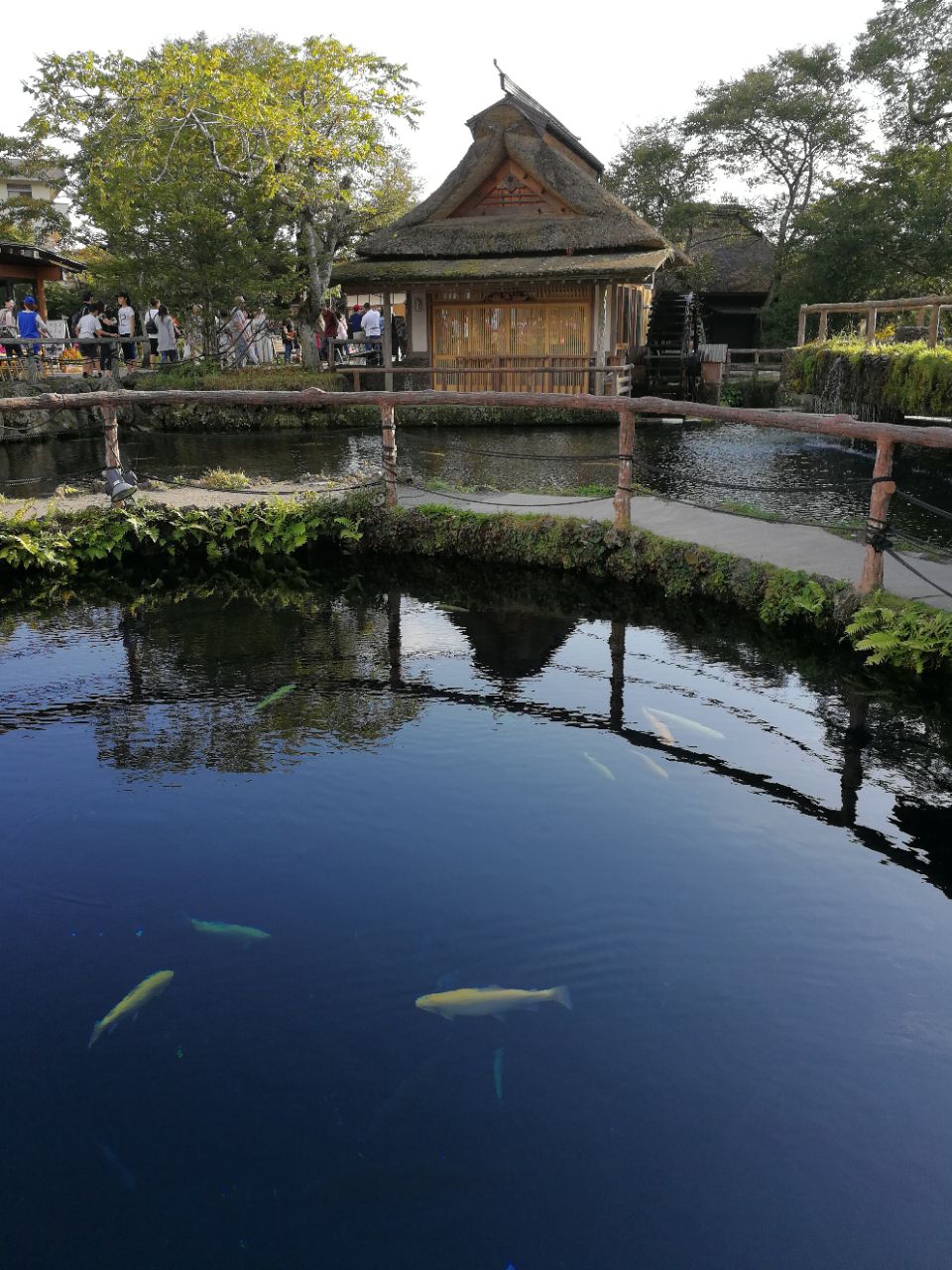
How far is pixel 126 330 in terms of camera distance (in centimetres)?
2484

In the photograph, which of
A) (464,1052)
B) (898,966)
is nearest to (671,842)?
(898,966)

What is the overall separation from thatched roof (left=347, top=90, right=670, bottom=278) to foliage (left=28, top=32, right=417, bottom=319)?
215cm

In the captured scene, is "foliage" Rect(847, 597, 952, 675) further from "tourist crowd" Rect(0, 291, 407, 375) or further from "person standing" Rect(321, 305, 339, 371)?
"person standing" Rect(321, 305, 339, 371)

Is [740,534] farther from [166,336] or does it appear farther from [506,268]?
[166,336]

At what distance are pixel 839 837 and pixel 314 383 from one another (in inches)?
850

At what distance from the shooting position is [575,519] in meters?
9.85

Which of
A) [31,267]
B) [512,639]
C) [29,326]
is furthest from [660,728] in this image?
[31,267]

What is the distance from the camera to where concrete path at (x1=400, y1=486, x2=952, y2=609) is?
7.86 metres

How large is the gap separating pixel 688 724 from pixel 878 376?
12.5 meters

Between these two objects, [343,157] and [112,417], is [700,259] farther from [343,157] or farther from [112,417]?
[112,417]

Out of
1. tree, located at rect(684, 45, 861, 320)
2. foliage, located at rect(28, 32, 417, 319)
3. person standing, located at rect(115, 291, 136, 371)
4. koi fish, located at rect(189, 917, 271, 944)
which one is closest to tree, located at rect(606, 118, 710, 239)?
tree, located at rect(684, 45, 861, 320)

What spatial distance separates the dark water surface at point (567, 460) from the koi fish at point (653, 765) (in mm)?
6873

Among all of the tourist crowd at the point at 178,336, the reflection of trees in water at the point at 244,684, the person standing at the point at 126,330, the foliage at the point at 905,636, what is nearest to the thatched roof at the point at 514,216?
the tourist crowd at the point at 178,336

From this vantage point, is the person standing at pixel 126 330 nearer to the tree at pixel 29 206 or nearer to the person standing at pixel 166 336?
the person standing at pixel 166 336
